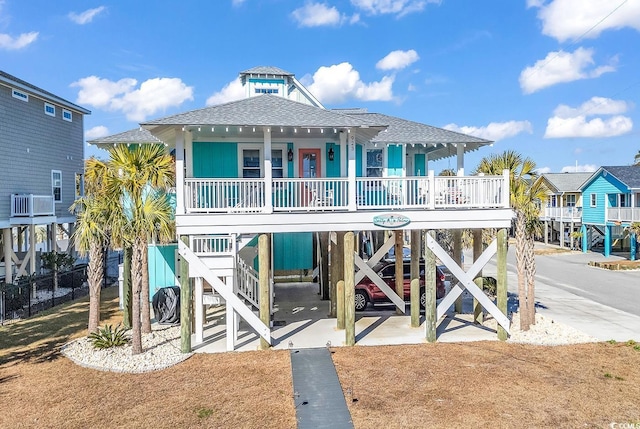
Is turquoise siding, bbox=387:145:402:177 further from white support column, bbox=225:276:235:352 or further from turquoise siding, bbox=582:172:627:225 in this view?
turquoise siding, bbox=582:172:627:225

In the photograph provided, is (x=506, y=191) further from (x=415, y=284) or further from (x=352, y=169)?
(x=352, y=169)

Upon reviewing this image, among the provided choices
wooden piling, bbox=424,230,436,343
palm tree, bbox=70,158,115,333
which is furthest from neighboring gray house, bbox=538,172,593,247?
palm tree, bbox=70,158,115,333

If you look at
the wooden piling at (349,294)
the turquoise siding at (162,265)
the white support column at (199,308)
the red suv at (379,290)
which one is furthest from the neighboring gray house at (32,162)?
the wooden piling at (349,294)

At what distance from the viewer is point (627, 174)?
32.2m

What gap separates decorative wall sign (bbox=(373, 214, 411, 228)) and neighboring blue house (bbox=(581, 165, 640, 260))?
2576 centimetres

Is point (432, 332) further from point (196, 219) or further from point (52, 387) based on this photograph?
point (52, 387)

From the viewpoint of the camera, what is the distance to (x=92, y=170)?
39.9 feet

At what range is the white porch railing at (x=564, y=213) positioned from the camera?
36188 mm

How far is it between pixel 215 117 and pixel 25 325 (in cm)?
934

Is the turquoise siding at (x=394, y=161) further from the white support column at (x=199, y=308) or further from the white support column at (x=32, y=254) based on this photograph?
the white support column at (x=32, y=254)

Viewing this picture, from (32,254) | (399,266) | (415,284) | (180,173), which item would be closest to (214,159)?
(180,173)

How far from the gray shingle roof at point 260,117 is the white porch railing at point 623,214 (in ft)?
90.9

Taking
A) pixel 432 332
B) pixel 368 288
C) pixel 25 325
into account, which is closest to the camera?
pixel 432 332

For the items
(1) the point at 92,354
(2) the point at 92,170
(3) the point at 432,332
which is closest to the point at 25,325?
(1) the point at 92,354
